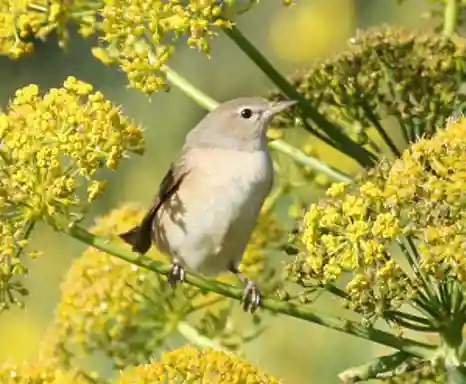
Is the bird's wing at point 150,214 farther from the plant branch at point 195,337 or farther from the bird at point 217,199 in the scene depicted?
the plant branch at point 195,337

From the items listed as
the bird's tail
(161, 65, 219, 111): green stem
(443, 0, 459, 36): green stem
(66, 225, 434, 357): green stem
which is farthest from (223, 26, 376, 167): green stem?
the bird's tail

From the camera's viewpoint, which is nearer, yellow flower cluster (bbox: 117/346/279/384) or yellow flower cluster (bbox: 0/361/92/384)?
yellow flower cluster (bbox: 117/346/279/384)

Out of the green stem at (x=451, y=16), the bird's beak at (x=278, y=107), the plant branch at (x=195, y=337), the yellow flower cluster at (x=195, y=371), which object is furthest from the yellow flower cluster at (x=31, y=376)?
the green stem at (x=451, y=16)

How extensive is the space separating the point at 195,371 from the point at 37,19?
2.58ft

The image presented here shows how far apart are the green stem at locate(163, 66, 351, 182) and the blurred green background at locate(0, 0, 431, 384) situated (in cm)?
96

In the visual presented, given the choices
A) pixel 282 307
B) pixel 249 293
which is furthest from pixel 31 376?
pixel 282 307

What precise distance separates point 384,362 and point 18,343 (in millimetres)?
2978

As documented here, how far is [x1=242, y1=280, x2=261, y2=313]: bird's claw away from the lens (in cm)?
211

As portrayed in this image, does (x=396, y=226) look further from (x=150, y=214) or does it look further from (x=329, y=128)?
(x=150, y=214)

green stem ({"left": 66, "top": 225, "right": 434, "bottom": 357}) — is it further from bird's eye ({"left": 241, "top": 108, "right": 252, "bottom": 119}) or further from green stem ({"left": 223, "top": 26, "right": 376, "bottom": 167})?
bird's eye ({"left": 241, "top": 108, "right": 252, "bottom": 119})

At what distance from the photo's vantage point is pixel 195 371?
80.2 inches

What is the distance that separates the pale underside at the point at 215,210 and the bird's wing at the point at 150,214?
20 mm

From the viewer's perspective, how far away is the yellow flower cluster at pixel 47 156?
193 centimetres

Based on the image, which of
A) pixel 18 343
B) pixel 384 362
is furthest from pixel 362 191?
pixel 18 343
